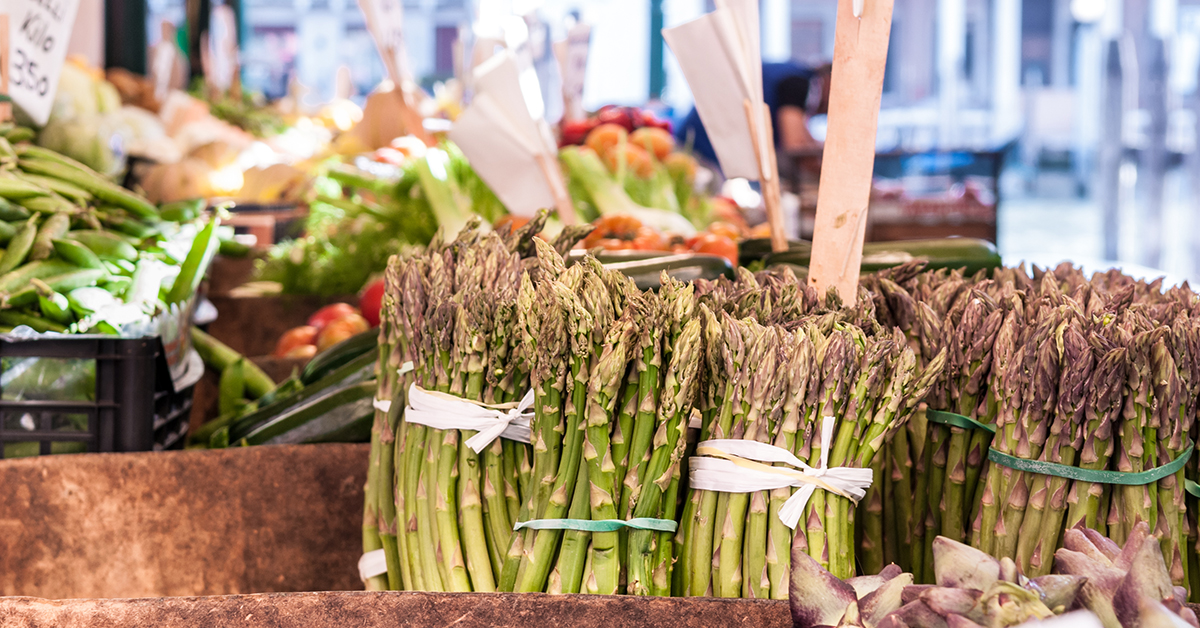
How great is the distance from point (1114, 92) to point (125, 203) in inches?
299

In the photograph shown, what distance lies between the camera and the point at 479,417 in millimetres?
1217

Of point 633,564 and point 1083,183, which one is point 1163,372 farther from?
point 1083,183

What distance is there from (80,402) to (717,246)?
1.86 metres

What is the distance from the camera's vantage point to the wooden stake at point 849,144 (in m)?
1.30

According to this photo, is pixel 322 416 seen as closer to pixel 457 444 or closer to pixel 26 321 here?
pixel 26 321

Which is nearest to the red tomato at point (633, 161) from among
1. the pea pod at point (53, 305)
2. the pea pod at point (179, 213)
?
the pea pod at point (179, 213)

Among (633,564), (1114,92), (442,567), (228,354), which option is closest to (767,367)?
(633,564)

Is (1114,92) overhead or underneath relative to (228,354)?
overhead

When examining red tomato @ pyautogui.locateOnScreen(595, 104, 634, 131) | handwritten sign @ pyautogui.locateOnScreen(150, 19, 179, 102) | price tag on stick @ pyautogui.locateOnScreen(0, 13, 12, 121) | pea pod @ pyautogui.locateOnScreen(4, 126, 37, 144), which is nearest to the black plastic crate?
price tag on stick @ pyautogui.locateOnScreen(0, 13, 12, 121)

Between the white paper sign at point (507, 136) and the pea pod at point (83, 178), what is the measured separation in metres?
0.87

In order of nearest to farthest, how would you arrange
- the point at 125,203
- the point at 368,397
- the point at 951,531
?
the point at 951,531
the point at 368,397
the point at 125,203

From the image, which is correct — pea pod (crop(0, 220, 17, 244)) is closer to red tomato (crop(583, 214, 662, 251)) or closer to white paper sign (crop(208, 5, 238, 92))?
red tomato (crop(583, 214, 662, 251))

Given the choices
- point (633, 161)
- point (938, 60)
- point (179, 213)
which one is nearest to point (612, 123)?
point (633, 161)

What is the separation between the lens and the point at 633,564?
3.68ft
